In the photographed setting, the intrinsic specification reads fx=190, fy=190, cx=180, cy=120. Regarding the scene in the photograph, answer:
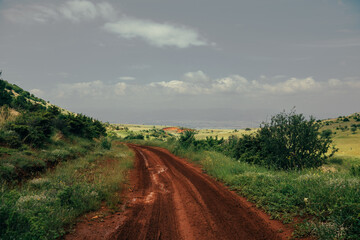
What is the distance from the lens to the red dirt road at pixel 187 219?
5020 mm

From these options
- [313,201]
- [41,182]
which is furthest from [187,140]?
[313,201]

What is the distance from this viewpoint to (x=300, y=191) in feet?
21.3

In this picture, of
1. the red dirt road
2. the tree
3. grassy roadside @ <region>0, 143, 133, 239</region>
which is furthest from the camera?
the tree

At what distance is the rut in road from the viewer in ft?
16.6

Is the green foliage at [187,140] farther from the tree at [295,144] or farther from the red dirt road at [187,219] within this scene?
the red dirt road at [187,219]

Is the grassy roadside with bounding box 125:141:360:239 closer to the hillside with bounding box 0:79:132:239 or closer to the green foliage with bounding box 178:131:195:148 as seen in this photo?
the hillside with bounding box 0:79:132:239

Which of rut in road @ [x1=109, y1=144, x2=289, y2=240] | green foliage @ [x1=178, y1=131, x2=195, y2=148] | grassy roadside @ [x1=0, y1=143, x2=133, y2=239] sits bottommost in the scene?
rut in road @ [x1=109, y1=144, x2=289, y2=240]

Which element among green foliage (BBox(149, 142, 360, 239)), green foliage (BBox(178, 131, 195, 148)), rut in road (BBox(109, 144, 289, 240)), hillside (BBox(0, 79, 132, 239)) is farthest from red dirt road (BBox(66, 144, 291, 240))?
green foliage (BBox(178, 131, 195, 148))

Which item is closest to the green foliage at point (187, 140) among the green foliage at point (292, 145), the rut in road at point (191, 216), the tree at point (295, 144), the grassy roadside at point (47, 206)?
the green foliage at point (292, 145)

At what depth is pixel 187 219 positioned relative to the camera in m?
5.98

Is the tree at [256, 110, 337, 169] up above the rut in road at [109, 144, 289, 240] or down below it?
above

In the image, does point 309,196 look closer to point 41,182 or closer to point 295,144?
point 295,144

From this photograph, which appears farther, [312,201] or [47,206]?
[312,201]

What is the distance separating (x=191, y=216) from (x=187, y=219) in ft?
0.78
